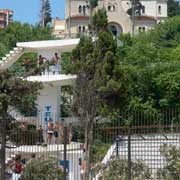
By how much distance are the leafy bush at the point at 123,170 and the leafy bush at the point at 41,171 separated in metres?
1.25

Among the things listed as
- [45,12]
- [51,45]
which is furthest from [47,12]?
[51,45]

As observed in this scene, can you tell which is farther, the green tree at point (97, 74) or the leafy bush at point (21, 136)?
the green tree at point (97, 74)

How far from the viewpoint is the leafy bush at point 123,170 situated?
14.7m

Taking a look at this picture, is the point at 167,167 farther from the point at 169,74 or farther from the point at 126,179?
the point at 169,74

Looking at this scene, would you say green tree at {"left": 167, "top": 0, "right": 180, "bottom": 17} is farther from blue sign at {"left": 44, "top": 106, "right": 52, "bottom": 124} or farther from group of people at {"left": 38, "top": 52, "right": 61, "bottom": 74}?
blue sign at {"left": 44, "top": 106, "right": 52, "bottom": 124}

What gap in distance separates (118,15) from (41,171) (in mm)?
77093

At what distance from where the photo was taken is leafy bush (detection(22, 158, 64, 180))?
15.4 m

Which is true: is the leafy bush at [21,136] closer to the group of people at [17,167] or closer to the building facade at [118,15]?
the group of people at [17,167]

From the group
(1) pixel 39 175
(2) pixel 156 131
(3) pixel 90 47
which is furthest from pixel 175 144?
(3) pixel 90 47

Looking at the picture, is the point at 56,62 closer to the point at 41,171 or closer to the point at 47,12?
the point at 41,171

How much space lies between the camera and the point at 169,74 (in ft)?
119

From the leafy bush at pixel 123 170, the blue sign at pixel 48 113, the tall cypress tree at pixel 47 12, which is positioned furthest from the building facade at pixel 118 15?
the leafy bush at pixel 123 170

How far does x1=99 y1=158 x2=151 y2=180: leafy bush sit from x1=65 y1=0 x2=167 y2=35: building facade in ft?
231

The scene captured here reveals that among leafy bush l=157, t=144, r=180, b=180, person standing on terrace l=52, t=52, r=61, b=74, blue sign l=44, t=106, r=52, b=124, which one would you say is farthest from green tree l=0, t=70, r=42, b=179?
person standing on terrace l=52, t=52, r=61, b=74
